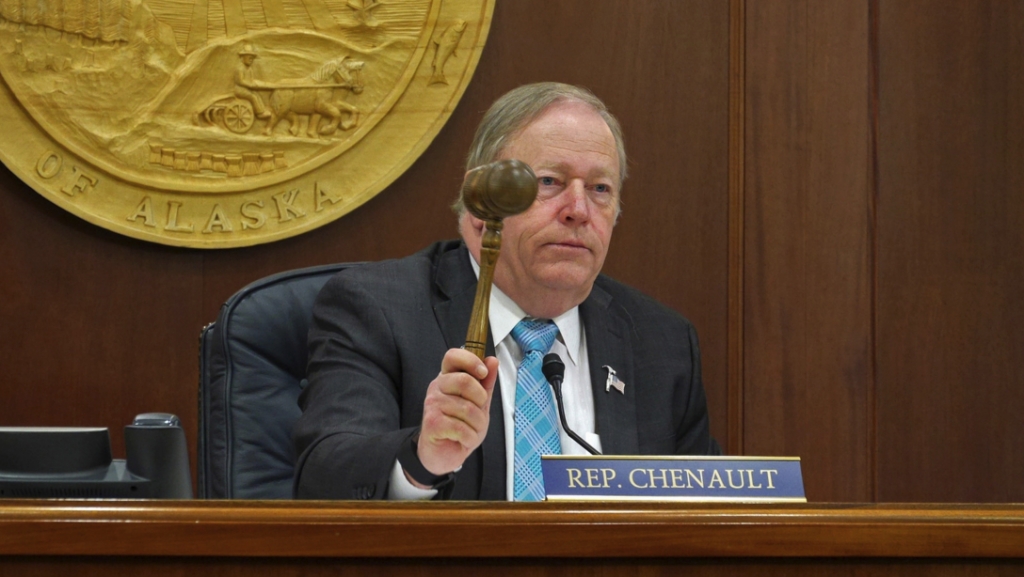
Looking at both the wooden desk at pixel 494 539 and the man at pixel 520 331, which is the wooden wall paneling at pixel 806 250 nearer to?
the man at pixel 520 331

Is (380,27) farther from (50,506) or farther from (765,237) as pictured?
(50,506)

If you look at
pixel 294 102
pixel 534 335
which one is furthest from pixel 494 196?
pixel 294 102

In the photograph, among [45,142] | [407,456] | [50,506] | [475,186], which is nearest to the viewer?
[50,506]

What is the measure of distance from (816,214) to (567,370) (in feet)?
3.57

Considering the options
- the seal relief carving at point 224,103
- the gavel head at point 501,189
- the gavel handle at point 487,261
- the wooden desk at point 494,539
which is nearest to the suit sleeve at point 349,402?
the gavel handle at point 487,261

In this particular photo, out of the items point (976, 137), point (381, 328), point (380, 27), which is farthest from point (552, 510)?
point (976, 137)

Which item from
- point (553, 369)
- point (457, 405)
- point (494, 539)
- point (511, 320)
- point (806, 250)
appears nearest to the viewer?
point (494, 539)

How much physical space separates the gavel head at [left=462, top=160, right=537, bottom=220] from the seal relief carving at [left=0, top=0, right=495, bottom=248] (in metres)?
1.48

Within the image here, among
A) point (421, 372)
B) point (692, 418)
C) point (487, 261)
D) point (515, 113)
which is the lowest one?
point (692, 418)

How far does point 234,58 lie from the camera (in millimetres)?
2535

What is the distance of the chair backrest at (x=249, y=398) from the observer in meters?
1.75

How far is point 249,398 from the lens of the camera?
1771mm

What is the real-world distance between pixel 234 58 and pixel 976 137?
176cm

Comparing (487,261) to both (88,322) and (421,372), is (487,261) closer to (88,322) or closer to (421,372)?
(421,372)
